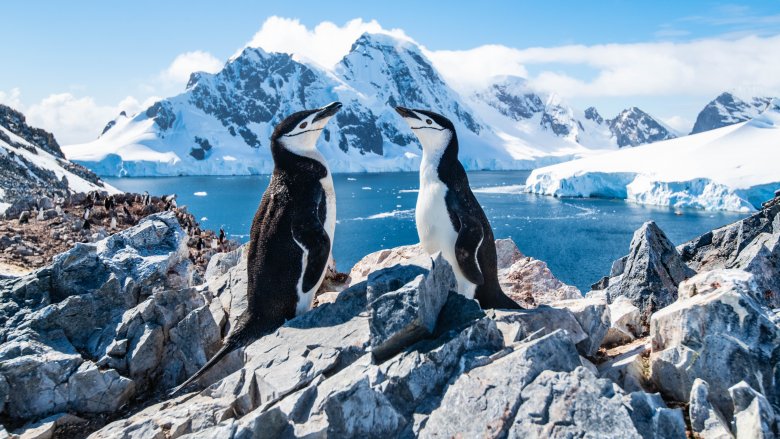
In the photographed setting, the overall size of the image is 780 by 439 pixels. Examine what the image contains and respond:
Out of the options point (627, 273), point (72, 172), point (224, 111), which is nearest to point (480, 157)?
point (224, 111)

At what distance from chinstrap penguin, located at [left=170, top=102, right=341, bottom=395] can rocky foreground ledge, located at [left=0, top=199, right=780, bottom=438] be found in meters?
0.53

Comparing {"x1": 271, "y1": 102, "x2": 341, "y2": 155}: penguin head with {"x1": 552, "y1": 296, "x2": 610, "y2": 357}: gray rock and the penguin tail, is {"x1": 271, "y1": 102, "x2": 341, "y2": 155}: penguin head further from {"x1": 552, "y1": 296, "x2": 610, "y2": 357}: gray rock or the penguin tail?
{"x1": 552, "y1": 296, "x2": 610, "y2": 357}: gray rock

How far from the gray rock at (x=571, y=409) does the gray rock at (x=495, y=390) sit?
0.24 ft

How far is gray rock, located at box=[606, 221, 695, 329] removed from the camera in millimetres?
7340

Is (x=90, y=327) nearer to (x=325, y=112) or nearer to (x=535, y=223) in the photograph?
(x=325, y=112)

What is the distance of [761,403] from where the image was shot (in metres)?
3.53

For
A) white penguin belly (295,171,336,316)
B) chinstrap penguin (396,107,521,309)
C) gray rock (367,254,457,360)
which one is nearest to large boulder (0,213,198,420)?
white penguin belly (295,171,336,316)

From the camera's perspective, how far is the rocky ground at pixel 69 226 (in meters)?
10.8

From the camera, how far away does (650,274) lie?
7547mm

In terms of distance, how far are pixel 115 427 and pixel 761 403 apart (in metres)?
4.58

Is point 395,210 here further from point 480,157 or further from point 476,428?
point 480,157

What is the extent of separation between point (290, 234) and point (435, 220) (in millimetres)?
1552

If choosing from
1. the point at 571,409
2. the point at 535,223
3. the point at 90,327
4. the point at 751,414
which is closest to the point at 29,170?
the point at 90,327

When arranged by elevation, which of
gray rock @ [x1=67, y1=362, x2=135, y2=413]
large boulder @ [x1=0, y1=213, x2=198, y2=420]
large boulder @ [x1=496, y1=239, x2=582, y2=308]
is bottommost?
large boulder @ [x1=496, y1=239, x2=582, y2=308]
